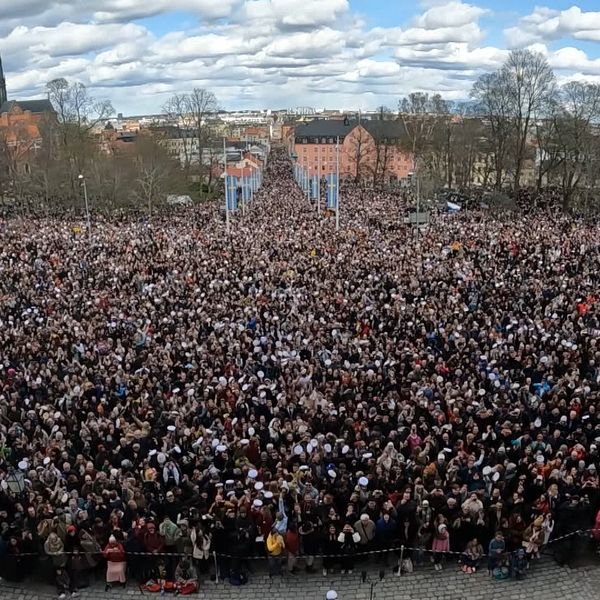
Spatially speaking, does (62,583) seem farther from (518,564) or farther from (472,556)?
(518,564)

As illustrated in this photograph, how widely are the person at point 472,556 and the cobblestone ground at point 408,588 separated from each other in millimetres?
104

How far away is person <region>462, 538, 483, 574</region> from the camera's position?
9.23m

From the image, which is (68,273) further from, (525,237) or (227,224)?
(525,237)

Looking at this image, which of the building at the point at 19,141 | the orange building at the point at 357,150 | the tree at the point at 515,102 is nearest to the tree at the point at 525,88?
the tree at the point at 515,102

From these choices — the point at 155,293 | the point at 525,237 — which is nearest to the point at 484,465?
the point at 155,293

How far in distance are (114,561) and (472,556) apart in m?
5.04

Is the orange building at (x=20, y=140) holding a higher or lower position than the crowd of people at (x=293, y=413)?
higher

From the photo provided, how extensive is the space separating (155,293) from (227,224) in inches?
545

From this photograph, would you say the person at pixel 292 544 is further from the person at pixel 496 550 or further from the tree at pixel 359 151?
the tree at pixel 359 151

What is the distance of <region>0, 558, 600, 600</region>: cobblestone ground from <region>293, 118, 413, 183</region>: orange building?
57.5 metres

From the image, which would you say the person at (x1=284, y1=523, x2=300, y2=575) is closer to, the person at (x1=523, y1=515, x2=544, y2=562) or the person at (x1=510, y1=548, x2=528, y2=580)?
the person at (x1=510, y1=548, x2=528, y2=580)

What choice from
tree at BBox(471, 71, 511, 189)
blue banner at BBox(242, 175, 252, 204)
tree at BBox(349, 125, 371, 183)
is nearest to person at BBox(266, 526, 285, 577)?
blue banner at BBox(242, 175, 252, 204)

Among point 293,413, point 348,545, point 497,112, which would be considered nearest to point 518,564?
point 348,545

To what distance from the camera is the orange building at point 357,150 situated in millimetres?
72250
